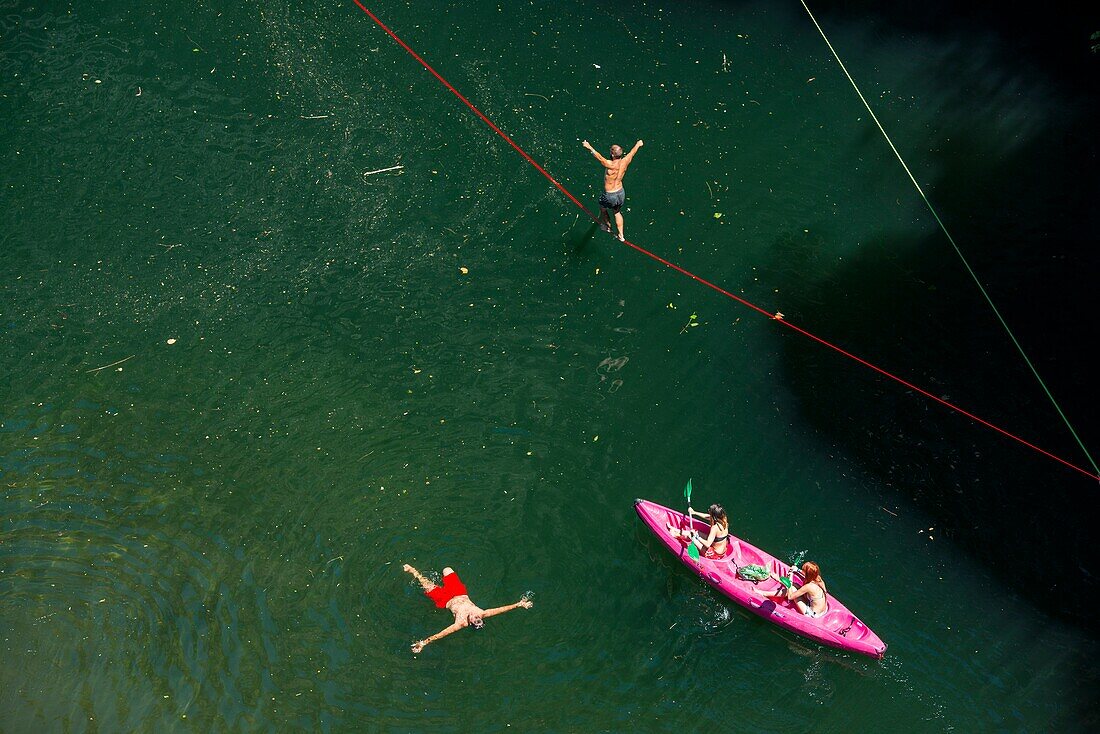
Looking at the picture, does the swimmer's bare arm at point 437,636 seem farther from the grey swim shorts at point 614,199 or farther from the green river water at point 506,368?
the grey swim shorts at point 614,199

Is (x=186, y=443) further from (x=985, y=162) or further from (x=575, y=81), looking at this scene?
(x=985, y=162)

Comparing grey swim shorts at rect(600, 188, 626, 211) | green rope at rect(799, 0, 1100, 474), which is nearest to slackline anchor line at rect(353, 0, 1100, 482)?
green rope at rect(799, 0, 1100, 474)

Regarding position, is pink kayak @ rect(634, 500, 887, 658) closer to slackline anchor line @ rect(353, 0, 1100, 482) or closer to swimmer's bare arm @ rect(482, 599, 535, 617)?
swimmer's bare arm @ rect(482, 599, 535, 617)

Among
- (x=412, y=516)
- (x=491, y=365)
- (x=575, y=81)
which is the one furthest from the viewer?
(x=575, y=81)

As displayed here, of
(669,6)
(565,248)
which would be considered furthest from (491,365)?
(669,6)

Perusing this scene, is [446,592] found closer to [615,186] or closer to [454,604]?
[454,604]

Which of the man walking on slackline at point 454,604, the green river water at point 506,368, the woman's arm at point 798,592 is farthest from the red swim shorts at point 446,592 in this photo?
the woman's arm at point 798,592

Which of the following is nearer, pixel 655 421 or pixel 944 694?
pixel 944 694
